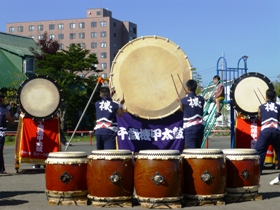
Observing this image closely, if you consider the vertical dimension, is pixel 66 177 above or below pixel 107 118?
below

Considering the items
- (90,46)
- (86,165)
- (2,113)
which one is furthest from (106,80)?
(90,46)

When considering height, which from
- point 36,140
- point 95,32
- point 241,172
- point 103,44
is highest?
point 95,32

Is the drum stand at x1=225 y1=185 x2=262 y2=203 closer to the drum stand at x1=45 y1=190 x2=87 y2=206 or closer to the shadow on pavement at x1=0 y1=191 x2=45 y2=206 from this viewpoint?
the drum stand at x1=45 y1=190 x2=87 y2=206

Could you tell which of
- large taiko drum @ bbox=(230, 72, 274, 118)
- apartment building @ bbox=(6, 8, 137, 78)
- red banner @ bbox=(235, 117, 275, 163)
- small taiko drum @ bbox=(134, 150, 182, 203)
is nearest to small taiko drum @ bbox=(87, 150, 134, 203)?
small taiko drum @ bbox=(134, 150, 182, 203)

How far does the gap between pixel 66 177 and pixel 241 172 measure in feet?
8.14

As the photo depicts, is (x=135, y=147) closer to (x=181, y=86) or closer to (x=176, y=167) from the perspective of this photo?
(x=181, y=86)

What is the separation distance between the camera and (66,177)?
7383 mm

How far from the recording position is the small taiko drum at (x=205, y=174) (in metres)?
7.26

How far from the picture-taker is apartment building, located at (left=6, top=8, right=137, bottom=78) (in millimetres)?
88188

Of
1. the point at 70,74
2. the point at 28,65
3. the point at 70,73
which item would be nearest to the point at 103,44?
the point at 28,65

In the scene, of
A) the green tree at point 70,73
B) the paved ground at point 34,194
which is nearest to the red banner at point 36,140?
the paved ground at point 34,194

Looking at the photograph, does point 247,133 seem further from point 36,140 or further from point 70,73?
point 70,73

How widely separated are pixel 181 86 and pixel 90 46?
80.3 meters

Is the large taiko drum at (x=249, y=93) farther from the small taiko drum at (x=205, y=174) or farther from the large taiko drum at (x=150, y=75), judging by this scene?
the small taiko drum at (x=205, y=174)
